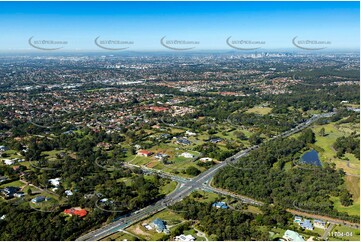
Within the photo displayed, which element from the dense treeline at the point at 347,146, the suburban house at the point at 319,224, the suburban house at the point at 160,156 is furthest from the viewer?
the dense treeline at the point at 347,146

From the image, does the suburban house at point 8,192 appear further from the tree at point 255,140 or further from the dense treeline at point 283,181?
the tree at point 255,140

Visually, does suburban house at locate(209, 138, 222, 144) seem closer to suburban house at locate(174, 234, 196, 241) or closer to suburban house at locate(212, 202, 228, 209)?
suburban house at locate(212, 202, 228, 209)

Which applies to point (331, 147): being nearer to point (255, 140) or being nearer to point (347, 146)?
point (347, 146)

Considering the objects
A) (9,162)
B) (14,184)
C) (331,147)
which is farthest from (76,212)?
(331,147)

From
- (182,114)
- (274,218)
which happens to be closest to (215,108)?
(182,114)

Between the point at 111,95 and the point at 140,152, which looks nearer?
the point at 140,152

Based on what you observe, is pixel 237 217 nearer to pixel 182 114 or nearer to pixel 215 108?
pixel 182 114

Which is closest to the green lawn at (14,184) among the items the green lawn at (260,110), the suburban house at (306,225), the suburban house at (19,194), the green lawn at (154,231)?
the suburban house at (19,194)
